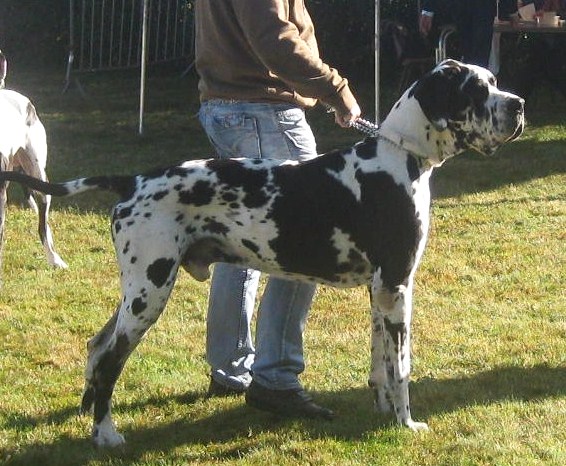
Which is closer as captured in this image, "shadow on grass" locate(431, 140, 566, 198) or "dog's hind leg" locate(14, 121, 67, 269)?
"dog's hind leg" locate(14, 121, 67, 269)

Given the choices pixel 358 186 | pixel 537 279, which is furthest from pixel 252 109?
pixel 537 279

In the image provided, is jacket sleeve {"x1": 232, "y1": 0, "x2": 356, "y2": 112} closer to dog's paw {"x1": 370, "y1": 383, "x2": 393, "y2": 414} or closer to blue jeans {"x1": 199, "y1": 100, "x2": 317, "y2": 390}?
blue jeans {"x1": 199, "y1": 100, "x2": 317, "y2": 390}

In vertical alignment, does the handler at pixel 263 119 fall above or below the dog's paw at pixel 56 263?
above

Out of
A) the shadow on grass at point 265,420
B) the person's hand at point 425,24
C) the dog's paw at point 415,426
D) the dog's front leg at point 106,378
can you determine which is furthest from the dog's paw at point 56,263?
the person's hand at point 425,24

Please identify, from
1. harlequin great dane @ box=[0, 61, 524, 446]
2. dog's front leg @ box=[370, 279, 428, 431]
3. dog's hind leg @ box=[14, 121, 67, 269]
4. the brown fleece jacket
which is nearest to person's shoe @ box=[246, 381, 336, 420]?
dog's front leg @ box=[370, 279, 428, 431]

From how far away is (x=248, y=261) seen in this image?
15.9ft

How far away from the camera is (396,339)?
494cm

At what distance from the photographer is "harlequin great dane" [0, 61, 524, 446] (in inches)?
183

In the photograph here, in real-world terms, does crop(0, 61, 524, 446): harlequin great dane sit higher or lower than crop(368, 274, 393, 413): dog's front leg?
higher

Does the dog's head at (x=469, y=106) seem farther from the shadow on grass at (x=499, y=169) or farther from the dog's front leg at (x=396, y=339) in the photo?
the shadow on grass at (x=499, y=169)

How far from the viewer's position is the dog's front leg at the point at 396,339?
191 inches

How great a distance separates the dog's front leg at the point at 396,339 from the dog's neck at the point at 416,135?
0.56m

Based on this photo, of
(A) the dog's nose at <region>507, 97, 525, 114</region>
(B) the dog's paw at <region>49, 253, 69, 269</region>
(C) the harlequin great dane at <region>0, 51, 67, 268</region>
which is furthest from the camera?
(B) the dog's paw at <region>49, 253, 69, 269</region>

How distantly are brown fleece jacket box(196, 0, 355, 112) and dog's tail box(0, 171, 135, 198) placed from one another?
0.68 meters
